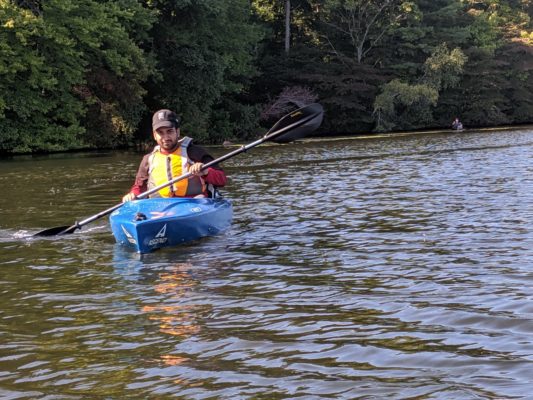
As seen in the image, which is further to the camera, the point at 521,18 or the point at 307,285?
the point at 521,18

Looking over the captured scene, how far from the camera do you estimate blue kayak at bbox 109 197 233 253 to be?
7.46 meters

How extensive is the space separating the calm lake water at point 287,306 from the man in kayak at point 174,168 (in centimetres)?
75

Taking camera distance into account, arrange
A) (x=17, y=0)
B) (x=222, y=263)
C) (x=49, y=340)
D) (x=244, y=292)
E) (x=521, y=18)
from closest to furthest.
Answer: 1. (x=49, y=340)
2. (x=244, y=292)
3. (x=222, y=263)
4. (x=17, y=0)
5. (x=521, y=18)

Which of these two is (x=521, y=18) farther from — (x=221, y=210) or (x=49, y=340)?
(x=49, y=340)

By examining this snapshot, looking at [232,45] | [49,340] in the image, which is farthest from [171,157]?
[232,45]

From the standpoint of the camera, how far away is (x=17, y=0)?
2617 centimetres

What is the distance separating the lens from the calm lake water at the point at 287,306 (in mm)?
3916

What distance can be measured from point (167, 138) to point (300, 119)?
2.01 m

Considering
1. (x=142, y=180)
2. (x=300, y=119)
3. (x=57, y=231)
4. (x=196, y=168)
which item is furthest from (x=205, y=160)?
(x=57, y=231)

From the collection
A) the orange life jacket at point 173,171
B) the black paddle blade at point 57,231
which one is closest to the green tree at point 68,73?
the black paddle blade at point 57,231

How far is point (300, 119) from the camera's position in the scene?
9531 millimetres

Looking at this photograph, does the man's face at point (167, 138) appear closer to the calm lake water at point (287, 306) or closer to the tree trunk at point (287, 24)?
the calm lake water at point (287, 306)

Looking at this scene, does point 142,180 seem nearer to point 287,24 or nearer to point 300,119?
point 300,119

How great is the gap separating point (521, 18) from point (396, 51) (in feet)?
46.7
